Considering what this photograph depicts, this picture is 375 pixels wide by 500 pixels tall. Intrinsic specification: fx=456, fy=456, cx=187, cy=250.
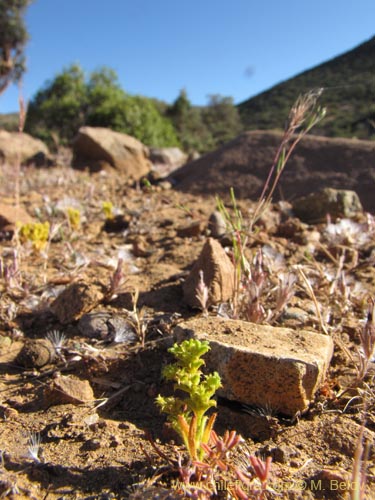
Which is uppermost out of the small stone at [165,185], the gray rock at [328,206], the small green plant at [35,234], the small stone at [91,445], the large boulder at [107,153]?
the large boulder at [107,153]

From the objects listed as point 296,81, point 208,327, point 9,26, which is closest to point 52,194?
point 296,81

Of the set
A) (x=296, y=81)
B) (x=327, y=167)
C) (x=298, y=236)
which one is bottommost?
(x=298, y=236)

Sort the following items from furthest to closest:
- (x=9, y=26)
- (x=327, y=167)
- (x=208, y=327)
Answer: (x=9, y=26) < (x=327, y=167) < (x=208, y=327)

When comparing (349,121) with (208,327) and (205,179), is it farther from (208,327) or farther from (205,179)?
(208,327)

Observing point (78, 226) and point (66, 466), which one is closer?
point (66, 466)

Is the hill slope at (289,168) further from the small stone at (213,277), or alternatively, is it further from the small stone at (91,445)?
the small stone at (91,445)

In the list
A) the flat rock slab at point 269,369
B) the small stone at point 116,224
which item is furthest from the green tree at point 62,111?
the flat rock slab at point 269,369

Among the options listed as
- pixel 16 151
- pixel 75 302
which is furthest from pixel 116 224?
pixel 16 151
